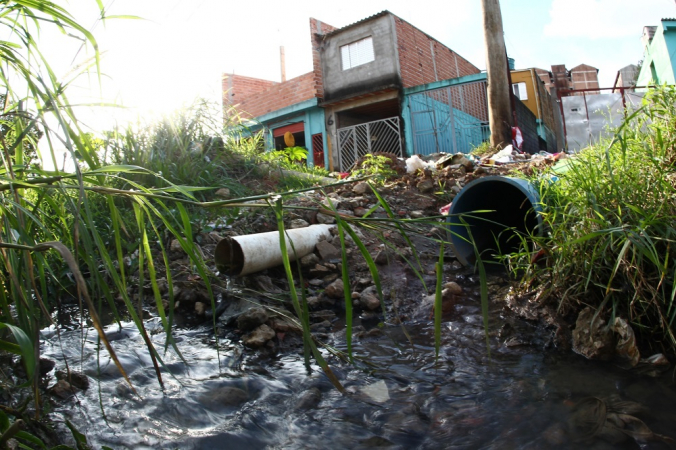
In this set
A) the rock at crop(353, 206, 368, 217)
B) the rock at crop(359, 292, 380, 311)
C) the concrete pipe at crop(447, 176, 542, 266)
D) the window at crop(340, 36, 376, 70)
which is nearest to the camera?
the rock at crop(359, 292, 380, 311)

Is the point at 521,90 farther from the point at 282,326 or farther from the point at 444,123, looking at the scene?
the point at 282,326

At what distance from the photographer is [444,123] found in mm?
13133

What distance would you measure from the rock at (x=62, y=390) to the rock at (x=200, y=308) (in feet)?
3.17

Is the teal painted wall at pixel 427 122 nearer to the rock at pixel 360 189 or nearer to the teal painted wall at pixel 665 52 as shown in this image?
the teal painted wall at pixel 665 52

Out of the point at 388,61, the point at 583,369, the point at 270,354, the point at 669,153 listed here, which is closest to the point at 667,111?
the point at 669,153

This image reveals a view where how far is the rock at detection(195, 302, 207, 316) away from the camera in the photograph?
2.62 metres

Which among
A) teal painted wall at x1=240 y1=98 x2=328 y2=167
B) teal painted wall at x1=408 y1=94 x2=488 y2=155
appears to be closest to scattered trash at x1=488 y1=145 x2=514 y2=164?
teal painted wall at x1=408 y1=94 x2=488 y2=155

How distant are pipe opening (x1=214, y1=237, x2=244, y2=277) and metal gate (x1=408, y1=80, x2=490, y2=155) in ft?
Result: 33.2

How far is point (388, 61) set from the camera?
12867 mm

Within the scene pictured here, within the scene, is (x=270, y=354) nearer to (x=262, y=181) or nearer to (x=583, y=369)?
(x=583, y=369)

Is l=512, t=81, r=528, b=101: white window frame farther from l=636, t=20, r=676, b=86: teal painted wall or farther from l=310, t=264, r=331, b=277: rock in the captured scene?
l=310, t=264, r=331, b=277: rock

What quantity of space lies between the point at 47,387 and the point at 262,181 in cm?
348

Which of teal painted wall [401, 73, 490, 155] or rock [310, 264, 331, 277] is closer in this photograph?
rock [310, 264, 331, 277]

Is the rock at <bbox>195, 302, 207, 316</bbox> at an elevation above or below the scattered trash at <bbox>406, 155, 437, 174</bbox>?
below
